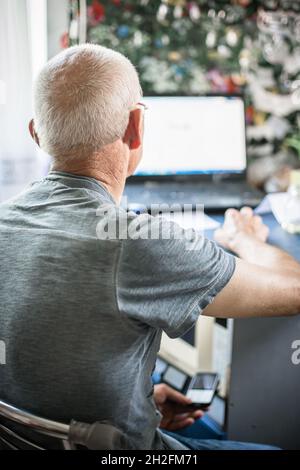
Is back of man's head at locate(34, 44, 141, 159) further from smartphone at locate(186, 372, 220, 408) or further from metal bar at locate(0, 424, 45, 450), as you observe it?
smartphone at locate(186, 372, 220, 408)

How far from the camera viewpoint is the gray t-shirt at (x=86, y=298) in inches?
31.4

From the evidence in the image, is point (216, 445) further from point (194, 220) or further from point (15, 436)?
point (194, 220)

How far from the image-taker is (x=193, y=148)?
6.18ft

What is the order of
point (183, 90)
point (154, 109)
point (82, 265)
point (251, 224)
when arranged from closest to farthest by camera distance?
point (82, 265), point (251, 224), point (154, 109), point (183, 90)

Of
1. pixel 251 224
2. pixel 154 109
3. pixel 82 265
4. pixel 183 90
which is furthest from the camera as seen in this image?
pixel 183 90

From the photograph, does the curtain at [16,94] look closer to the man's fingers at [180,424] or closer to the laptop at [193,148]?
the laptop at [193,148]

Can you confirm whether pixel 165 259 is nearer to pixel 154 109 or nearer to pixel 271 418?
pixel 271 418

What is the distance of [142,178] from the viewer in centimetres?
186

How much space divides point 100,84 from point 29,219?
241 mm

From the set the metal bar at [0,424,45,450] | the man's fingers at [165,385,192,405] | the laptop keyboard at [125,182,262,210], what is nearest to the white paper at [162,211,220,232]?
the laptop keyboard at [125,182,262,210]

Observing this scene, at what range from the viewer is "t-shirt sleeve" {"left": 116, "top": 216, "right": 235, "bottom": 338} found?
798 mm
